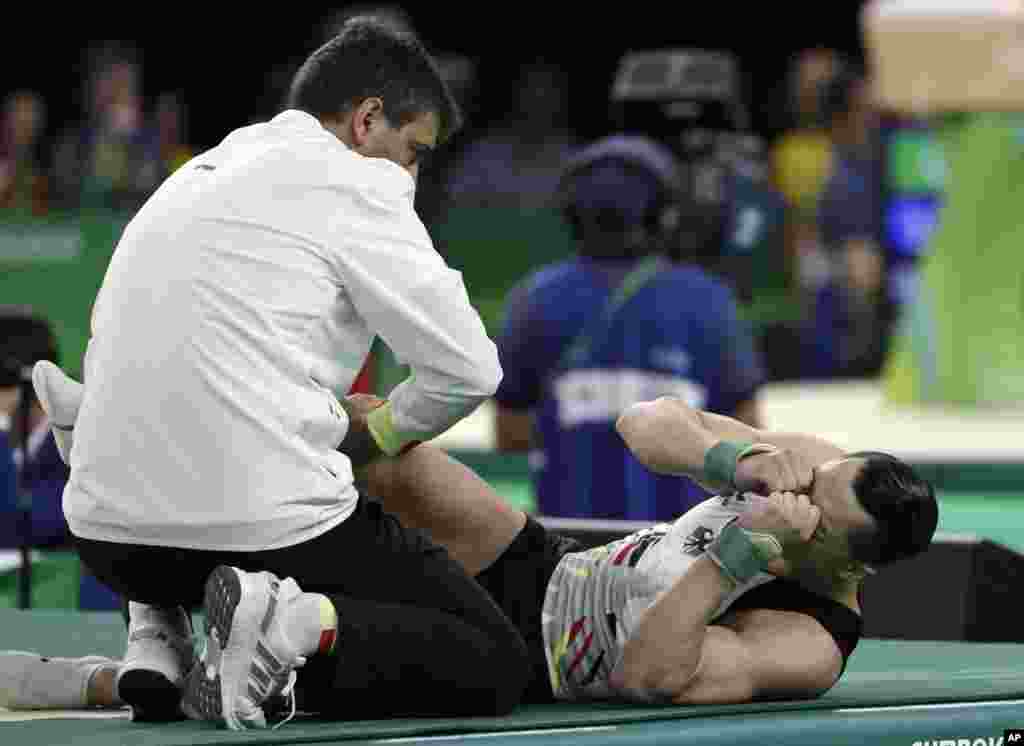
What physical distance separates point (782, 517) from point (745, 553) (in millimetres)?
87

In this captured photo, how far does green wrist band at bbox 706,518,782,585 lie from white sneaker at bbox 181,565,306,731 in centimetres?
71

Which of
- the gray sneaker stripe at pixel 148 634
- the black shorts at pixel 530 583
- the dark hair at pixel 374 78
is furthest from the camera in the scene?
the black shorts at pixel 530 583

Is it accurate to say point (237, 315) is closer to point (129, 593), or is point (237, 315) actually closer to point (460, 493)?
point (129, 593)

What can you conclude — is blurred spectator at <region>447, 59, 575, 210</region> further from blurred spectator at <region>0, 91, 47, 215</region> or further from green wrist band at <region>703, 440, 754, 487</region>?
green wrist band at <region>703, 440, 754, 487</region>

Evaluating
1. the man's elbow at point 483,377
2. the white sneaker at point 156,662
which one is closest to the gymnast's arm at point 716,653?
the man's elbow at point 483,377

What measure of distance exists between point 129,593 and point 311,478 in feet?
1.38

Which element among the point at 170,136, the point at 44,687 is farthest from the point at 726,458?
the point at 170,136

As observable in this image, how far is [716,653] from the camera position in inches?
167

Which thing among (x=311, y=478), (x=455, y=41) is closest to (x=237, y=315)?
(x=311, y=478)

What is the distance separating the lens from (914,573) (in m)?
5.92

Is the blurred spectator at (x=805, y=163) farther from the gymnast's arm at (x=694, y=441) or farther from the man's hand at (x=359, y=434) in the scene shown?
the man's hand at (x=359, y=434)

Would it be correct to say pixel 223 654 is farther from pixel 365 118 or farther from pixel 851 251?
pixel 851 251

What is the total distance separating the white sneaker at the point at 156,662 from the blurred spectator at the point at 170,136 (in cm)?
941

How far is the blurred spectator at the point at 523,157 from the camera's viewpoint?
13148mm
